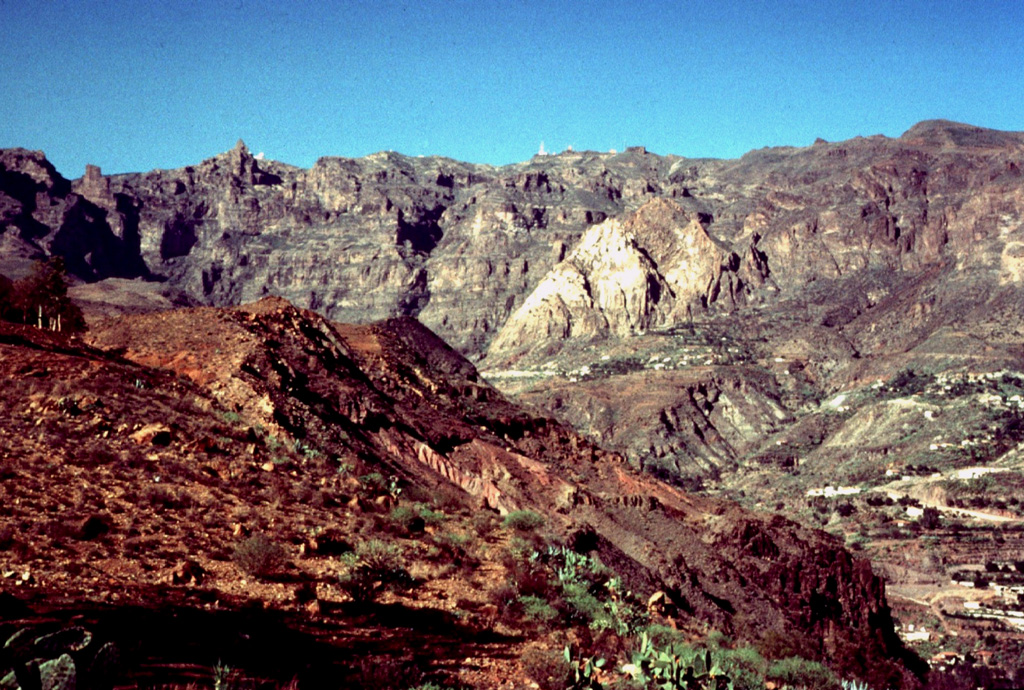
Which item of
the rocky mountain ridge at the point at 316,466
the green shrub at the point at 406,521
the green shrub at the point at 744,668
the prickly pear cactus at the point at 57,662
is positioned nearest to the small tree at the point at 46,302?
the rocky mountain ridge at the point at 316,466

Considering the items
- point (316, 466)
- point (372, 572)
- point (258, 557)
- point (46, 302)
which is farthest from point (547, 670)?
point (46, 302)

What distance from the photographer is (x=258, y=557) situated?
43.6 ft

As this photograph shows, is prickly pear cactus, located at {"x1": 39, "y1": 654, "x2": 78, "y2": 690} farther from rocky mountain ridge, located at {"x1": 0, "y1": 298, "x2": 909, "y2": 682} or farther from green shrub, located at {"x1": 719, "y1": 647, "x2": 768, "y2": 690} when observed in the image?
green shrub, located at {"x1": 719, "y1": 647, "x2": 768, "y2": 690}

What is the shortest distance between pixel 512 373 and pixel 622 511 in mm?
170882

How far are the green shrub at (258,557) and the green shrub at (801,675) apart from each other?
334 inches

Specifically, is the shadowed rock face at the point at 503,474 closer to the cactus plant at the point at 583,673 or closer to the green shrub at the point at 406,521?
the green shrub at the point at 406,521

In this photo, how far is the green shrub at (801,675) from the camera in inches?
607

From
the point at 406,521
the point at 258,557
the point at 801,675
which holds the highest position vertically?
the point at 258,557

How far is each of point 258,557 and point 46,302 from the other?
3226cm

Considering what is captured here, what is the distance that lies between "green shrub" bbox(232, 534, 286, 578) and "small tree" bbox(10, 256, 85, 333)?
28404 millimetres

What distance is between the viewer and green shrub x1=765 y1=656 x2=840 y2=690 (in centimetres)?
1542

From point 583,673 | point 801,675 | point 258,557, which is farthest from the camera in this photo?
point 801,675

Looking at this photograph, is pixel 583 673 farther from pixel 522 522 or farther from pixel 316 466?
pixel 316 466

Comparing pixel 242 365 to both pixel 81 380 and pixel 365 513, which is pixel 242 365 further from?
pixel 365 513
